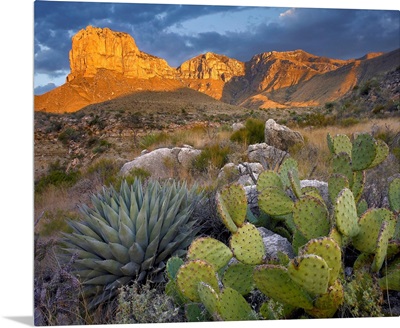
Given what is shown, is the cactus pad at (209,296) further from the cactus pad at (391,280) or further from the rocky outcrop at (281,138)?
the rocky outcrop at (281,138)

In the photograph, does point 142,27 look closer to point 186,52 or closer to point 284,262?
point 186,52

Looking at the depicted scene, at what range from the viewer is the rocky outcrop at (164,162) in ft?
24.4

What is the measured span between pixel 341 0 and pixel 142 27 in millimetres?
3667

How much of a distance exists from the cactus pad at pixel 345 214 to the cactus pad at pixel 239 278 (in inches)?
22.7


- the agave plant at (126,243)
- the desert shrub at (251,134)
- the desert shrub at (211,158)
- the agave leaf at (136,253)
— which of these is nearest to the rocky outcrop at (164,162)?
the desert shrub at (211,158)

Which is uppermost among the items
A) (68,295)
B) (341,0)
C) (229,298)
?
(341,0)

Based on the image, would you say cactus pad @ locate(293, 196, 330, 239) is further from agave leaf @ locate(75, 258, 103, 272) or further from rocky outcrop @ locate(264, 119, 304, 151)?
rocky outcrop @ locate(264, 119, 304, 151)

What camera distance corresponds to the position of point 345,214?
103 inches

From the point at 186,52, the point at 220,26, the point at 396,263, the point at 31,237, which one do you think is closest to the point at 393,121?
the point at 186,52

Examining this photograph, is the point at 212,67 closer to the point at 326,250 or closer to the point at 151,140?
the point at 151,140

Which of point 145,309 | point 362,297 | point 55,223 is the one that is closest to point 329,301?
point 362,297

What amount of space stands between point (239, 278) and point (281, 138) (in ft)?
19.5

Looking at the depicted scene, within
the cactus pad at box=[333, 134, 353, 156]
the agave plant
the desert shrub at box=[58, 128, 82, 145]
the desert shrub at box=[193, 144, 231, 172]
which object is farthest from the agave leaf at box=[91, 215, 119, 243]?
the desert shrub at box=[58, 128, 82, 145]

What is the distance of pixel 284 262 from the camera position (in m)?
2.65
